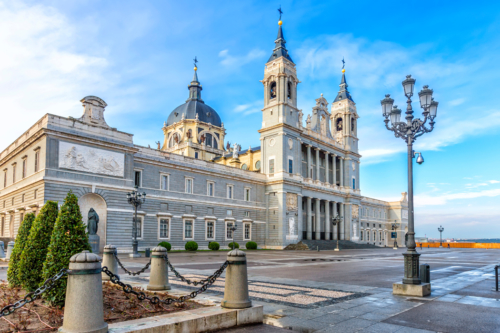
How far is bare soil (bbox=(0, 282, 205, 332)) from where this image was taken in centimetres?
617

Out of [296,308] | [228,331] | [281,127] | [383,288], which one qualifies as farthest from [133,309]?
[281,127]

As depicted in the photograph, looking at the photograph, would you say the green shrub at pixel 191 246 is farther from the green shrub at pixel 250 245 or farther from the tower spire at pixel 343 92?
the tower spire at pixel 343 92

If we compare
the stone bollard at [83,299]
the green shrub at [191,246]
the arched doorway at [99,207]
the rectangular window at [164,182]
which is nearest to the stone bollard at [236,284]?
the stone bollard at [83,299]

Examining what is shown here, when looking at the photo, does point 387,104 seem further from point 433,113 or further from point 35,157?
point 35,157

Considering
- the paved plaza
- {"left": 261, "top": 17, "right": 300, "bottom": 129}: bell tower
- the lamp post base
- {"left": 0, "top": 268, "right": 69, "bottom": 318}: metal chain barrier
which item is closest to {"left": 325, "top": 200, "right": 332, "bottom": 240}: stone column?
{"left": 261, "top": 17, "right": 300, "bottom": 129}: bell tower

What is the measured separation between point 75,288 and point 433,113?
1216 centimetres

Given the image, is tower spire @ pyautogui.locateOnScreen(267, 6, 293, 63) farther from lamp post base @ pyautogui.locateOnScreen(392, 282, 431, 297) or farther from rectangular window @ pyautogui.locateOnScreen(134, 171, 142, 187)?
lamp post base @ pyautogui.locateOnScreen(392, 282, 431, 297)

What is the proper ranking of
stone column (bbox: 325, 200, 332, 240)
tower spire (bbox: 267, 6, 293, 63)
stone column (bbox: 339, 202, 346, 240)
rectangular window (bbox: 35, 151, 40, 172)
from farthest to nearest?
stone column (bbox: 339, 202, 346, 240), stone column (bbox: 325, 200, 332, 240), tower spire (bbox: 267, 6, 293, 63), rectangular window (bbox: 35, 151, 40, 172)

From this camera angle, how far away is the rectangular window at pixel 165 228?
132 feet

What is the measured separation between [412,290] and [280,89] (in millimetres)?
44968

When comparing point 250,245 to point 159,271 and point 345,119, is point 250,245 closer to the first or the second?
point 345,119

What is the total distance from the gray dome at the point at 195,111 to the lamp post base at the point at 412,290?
68488 millimetres

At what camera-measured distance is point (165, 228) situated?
40.8m

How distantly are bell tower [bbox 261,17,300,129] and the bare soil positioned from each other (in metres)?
45.9
